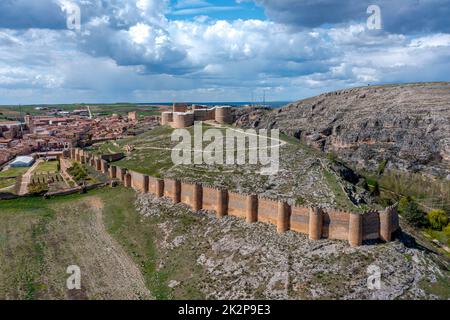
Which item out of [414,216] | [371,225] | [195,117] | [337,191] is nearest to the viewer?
[371,225]

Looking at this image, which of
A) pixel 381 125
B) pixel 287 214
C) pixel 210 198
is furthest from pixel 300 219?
pixel 381 125

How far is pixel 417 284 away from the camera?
85.4ft

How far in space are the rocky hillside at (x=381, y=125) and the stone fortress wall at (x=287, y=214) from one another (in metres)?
55.5

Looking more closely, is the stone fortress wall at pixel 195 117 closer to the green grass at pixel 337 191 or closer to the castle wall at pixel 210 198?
the green grass at pixel 337 191

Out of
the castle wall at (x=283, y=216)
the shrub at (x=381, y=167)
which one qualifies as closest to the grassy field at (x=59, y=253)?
the castle wall at (x=283, y=216)

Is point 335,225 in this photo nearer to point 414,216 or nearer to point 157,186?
point 157,186

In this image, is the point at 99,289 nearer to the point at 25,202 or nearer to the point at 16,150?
the point at 25,202

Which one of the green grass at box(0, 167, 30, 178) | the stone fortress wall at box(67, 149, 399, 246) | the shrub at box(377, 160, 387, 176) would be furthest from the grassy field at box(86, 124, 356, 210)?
the shrub at box(377, 160, 387, 176)

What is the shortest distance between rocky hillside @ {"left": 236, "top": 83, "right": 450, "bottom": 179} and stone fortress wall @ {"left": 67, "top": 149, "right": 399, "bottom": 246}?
55.5 metres

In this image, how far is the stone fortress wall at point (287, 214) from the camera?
96.8 feet

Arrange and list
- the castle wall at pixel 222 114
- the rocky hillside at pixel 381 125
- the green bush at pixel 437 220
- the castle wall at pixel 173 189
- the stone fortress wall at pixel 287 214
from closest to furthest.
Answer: the stone fortress wall at pixel 287 214
the castle wall at pixel 173 189
the green bush at pixel 437 220
the castle wall at pixel 222 114
the rocky hillside at pixel 381 125

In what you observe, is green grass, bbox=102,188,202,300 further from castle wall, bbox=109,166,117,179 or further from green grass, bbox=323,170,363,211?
green grass, bbox=323,170,363,211

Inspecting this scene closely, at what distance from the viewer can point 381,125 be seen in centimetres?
9612

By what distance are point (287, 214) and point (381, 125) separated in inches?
2864
